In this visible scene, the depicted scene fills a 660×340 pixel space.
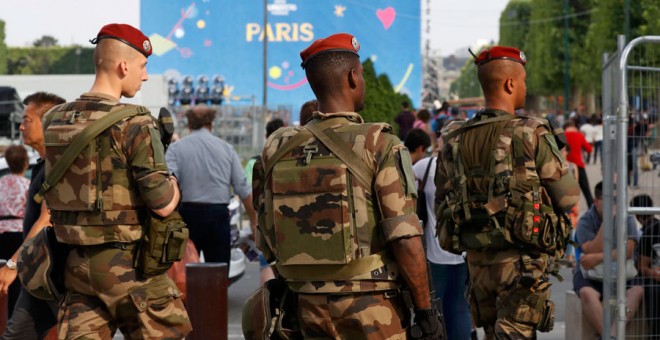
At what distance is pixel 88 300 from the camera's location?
512 centimetres

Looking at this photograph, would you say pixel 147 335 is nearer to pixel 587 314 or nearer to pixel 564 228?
pixel 564 228

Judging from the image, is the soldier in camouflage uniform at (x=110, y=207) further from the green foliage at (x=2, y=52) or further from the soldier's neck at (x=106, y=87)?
the green foliage at (x=2, y=52)

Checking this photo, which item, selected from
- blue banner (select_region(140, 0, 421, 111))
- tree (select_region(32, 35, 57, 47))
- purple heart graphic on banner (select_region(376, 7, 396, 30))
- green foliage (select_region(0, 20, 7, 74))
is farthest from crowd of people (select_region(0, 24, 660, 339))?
tree (select_region(32, 35, 57, 47))

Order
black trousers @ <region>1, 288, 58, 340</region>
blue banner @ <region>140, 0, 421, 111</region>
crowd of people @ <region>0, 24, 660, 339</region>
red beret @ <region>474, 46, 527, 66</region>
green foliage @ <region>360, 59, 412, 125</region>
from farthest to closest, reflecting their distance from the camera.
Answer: blue banner @ <region>140, 0, 421, 111</region> < green foliage @ <region>360, 59, 412, 125</region> < red beret @ <region>474, 46, 527, 66</region> < black trousers @ <region>1, 288, 58, 340</region> < crowd of people @ <region>0, 24, 660, 339</region>

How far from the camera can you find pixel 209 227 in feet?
29.5

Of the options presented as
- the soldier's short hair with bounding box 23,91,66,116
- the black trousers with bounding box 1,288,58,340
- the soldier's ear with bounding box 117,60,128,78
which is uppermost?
the soldier's ear with bounding box 117,60,128,78

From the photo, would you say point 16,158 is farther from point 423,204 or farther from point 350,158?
point 350,158

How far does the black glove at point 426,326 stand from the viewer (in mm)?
4238

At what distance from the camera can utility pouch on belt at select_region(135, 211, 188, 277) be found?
506 cm

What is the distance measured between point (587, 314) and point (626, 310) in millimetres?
944

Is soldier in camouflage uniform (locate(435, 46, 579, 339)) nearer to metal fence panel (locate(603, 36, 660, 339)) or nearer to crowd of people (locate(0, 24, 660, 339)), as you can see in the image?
crowd of people (locate(0, 24, 660, 339))

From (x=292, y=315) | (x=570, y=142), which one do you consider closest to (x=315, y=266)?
(x=292, y=315)

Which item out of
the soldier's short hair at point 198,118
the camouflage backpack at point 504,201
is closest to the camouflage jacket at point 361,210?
the camouflage backpack at point 504,201

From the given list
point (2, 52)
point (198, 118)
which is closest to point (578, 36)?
point (2, 52)
